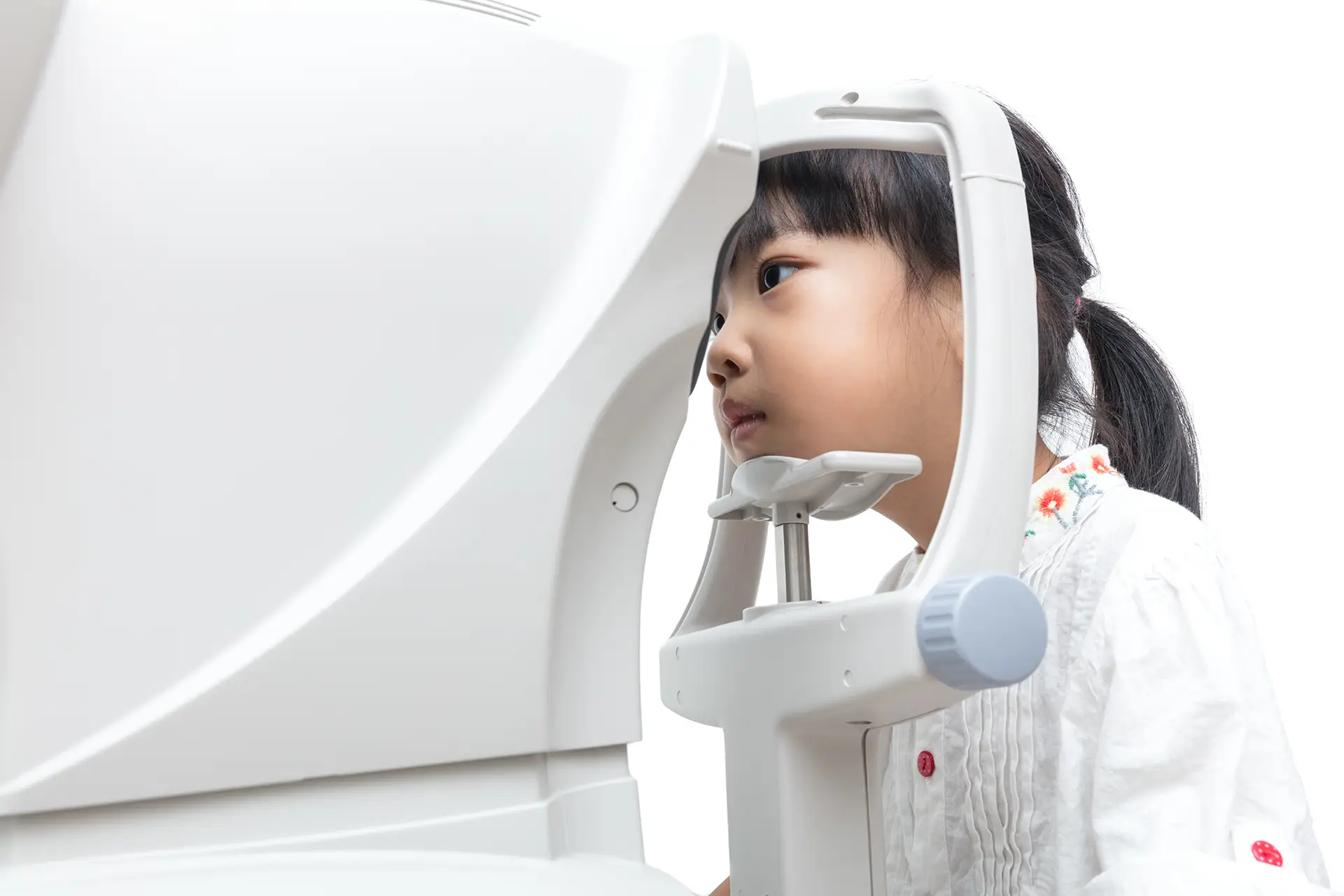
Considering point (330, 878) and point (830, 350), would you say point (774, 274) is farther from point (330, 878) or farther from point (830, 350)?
point (330, 878)

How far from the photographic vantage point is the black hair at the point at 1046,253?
0.75 m

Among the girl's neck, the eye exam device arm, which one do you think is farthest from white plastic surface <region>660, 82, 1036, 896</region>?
the girl's neck

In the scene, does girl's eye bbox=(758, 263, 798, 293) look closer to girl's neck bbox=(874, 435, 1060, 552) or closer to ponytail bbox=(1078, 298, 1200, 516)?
girl's neck bbox=(874, 435, 1060, 552)

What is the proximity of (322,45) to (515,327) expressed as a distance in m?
0.16

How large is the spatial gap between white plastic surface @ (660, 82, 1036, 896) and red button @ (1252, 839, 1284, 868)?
7.4 inches

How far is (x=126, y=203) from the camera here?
0.51 metres

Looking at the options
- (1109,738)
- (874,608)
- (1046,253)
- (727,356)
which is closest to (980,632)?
(874,608)

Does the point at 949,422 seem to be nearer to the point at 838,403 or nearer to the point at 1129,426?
the point at 838,403

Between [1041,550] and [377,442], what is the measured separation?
482 millimetres

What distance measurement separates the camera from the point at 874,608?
55 centimetres

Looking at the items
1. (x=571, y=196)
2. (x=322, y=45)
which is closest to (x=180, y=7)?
(x=322, y=45)

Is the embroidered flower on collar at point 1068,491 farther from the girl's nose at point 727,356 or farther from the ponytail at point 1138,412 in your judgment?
the girl's nose at point 727,356

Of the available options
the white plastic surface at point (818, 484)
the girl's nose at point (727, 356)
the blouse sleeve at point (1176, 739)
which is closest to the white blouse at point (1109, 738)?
the blouse sleeve at point (1176, 739)

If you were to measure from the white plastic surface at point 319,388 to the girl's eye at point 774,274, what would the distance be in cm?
16
